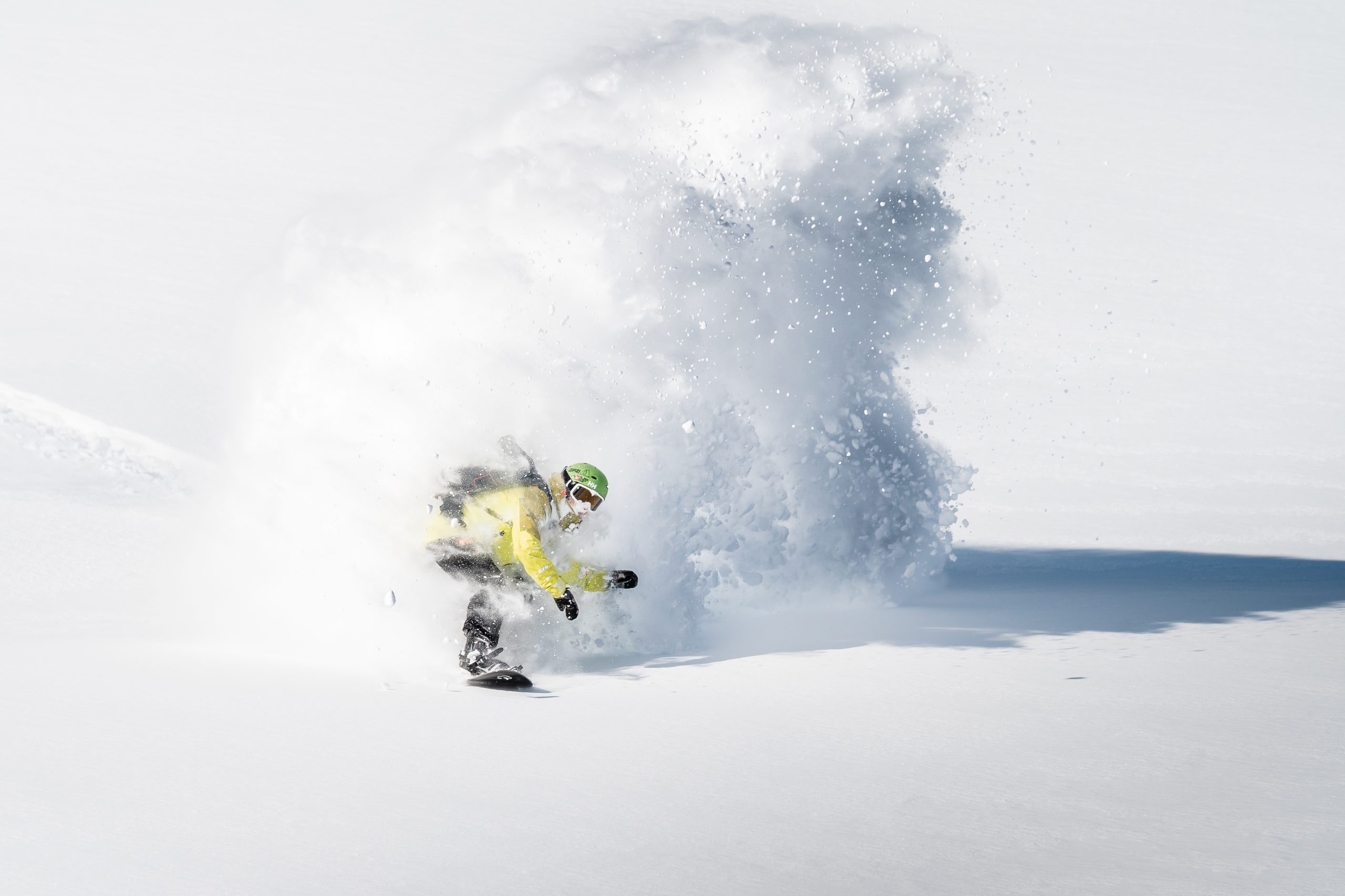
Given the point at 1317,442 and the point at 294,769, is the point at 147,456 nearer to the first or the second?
the point at 294,769

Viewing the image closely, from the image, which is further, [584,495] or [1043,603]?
[1043,603]

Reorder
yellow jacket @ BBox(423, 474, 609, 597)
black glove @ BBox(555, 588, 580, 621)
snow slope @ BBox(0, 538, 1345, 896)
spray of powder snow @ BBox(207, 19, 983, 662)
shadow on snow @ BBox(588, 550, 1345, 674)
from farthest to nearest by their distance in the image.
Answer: shadow on snow @ BBox(588, 550, 1345, 674)
spray of powder snow @ BBox(207, 19, 983, 662)
yellow jacket @ BBox(423, 474, 609, 597)
black glove @ BBox(555, 588, 580, 621)
snow slope @ BBox(0, 538, 1345, 896)

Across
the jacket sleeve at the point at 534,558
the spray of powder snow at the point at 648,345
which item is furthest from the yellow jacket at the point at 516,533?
the spray of powder snow at the point at 648,345

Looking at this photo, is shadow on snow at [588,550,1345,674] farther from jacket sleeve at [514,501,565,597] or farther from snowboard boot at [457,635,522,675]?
jacket sleeve at [514,501,565,597]

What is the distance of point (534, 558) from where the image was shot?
649 centimetres

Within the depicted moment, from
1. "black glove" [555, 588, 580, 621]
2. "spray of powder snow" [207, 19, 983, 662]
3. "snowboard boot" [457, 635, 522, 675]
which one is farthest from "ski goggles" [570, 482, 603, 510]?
"snowboard boot" [457, 635, 522, 675]

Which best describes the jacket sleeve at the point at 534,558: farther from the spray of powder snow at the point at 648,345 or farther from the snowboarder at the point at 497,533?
the spray of powder snow at the point at 648,345

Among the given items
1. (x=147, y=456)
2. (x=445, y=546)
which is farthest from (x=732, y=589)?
(x=147, y=456)

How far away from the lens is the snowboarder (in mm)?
6727

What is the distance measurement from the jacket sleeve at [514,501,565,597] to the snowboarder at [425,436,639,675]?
3 cm

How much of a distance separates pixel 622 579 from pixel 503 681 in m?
0.80

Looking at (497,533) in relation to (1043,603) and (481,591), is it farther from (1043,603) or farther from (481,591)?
(1043,603)

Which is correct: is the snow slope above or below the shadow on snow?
below

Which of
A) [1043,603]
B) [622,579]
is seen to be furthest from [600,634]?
[1043,603]
